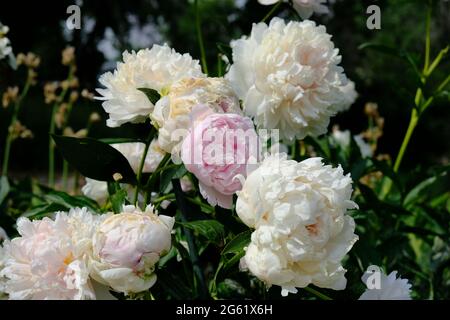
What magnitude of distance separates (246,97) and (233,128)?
15 centimetres

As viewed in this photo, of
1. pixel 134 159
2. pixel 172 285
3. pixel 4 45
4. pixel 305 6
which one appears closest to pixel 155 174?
pixel 172 285

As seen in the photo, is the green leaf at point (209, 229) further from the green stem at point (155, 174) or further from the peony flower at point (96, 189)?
the peony flower at point (96, 189)

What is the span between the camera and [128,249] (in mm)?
637

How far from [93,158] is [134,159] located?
20 centimetres

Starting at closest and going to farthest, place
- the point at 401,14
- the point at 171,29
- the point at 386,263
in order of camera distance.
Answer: the point at 386,263 < the point at 401,14 < the point at 171,29

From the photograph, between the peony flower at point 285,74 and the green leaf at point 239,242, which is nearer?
the green leaf at point 239,242

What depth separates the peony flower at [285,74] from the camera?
828 mm

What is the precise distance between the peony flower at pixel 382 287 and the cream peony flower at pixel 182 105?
0.78 feet

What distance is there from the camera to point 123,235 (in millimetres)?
641

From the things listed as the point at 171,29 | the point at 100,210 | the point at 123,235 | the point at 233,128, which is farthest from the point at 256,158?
the point at 171,29

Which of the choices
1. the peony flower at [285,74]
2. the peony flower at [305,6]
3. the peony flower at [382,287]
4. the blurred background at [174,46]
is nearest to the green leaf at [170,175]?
the peony flower at [285,74]

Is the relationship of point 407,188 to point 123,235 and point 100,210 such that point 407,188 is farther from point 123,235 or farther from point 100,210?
point 123,235

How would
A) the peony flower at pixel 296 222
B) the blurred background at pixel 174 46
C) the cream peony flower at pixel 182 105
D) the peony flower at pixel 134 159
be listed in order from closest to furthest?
the peony flower at pixel 296 222 → the cream peony flower at pixel 182 105 → the peony flower at pixel 134 159 → the blurred background at pixel 174 46

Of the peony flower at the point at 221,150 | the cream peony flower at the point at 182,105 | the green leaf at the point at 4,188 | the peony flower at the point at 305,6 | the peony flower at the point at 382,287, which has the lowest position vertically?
the peony flower at the point at 382,287
